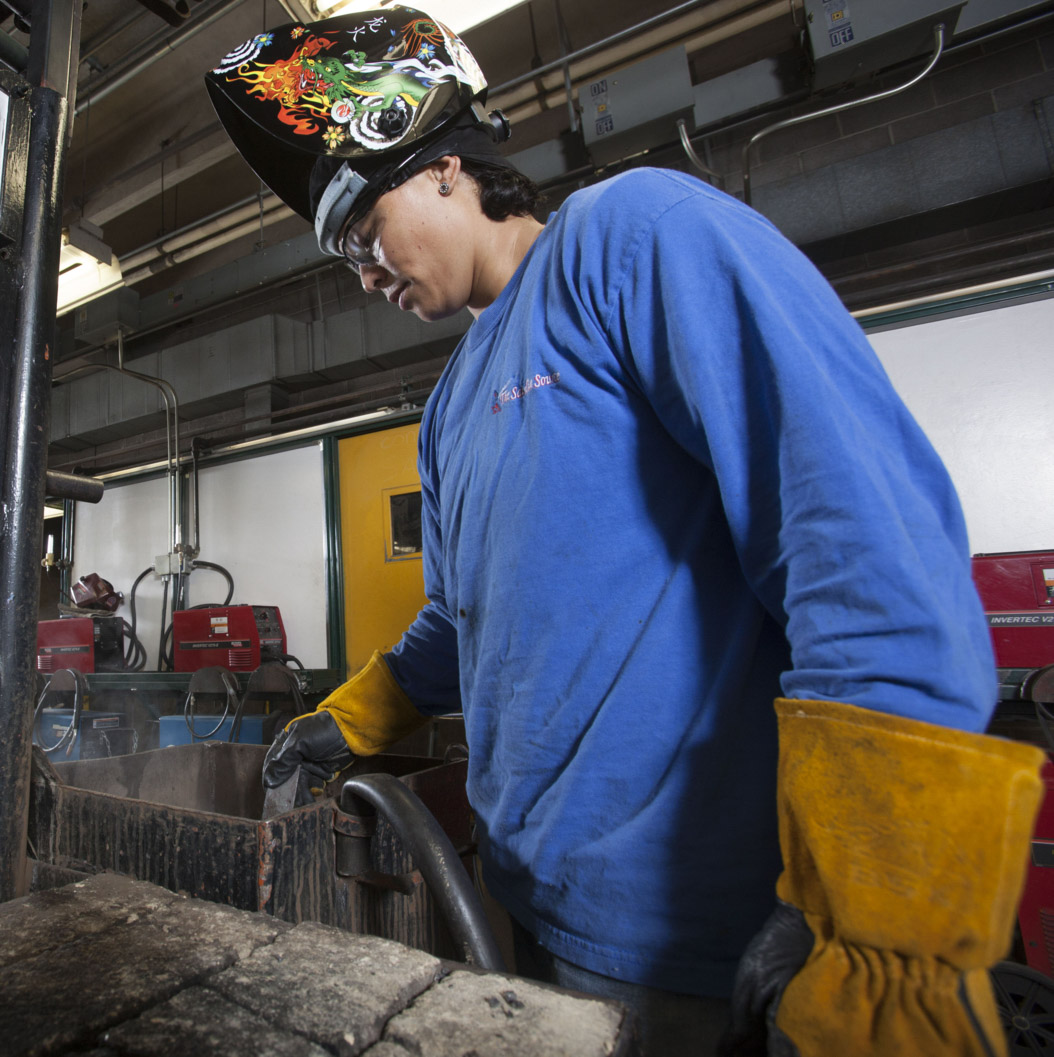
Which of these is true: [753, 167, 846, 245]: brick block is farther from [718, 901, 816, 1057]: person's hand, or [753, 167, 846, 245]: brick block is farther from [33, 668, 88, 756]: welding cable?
[33, 668, 88, 756]: welding cable

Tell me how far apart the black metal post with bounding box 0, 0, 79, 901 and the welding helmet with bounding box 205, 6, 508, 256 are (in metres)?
0.28

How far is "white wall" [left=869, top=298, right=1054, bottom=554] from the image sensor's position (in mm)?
2463

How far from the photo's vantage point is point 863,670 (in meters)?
0.37

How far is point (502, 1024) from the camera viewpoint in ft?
1.18

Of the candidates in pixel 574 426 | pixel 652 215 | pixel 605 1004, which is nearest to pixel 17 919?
pixel 605 1004

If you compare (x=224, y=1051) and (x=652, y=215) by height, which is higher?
(x=652, y=215)

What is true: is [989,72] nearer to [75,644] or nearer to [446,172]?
[446,172]

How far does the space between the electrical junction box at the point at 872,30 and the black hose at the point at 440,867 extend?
2.88m

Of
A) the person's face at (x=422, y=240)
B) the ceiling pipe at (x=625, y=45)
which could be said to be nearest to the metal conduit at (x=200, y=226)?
the ceiling pipe at (x=625, y=45)

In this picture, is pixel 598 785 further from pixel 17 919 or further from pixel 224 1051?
pixel 17 919

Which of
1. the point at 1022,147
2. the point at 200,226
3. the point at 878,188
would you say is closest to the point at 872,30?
the point at 878,188

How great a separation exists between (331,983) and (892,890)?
35cm

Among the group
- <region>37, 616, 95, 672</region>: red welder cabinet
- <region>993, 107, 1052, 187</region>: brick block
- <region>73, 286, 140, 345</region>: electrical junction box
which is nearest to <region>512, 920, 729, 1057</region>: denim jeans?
<region>993, 107, 1052, 187</region>: brick block

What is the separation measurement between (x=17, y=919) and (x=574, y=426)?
2.14 ft
